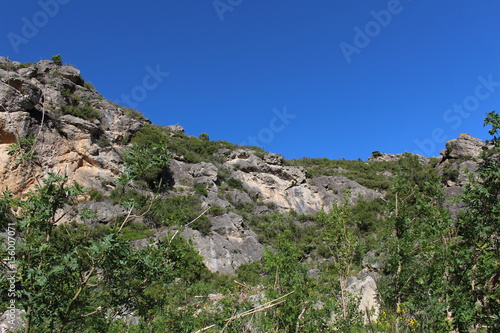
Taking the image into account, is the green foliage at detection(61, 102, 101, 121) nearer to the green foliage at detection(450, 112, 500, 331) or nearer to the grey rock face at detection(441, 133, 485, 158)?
the green foliage at detection(450, 112, 500, 331)

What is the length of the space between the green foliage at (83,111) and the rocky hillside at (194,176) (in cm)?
10

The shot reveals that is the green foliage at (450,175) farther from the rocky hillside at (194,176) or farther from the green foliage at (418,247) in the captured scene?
the green foliage at (418,247)

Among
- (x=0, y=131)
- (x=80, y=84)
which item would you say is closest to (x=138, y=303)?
(x=0, y=131)

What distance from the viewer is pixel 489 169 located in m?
3.50

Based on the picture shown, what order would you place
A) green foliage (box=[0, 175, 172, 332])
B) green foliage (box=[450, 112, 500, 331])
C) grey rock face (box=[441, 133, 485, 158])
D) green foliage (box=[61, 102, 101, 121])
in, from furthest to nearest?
1. grey rock face (box=[441, 133, 485, 158])
2. green foliage (box=[61, 102, 101, 121])
3. green foliage (box=[450, 112, 500, 331])
4. green foliage (box=[0, 175, 172, 332])

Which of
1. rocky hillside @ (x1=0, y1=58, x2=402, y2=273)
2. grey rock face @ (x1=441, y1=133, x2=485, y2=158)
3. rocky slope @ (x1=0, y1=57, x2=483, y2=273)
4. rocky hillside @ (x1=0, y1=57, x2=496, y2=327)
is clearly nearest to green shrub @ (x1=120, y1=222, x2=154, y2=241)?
rocky hillside @ (x1=0, y1=57, x2=496, y2=327)

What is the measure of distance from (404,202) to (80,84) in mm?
36052

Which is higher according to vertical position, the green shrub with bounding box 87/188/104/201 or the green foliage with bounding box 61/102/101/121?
the green foliage with bounding box 61/102/101/121

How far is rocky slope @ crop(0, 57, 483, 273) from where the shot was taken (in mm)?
21547

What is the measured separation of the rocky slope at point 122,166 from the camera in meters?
21.5

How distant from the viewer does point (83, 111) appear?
2759 centimetres

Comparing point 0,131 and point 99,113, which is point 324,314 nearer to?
point 0,131

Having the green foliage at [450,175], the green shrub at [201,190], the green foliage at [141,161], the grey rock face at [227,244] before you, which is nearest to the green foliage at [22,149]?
the green foliage at [141,161]

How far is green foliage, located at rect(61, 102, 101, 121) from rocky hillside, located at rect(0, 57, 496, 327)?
99mm
